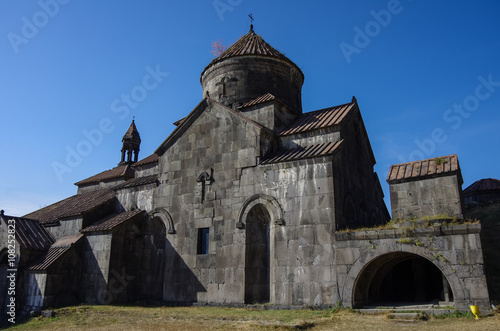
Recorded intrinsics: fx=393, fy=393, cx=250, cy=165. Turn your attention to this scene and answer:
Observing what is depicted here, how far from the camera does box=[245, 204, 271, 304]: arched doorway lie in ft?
38.8

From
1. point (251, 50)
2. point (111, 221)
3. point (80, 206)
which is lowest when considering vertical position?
point (111, 221)

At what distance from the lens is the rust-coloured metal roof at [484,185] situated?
2136 centimetres

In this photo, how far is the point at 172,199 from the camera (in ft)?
46.2

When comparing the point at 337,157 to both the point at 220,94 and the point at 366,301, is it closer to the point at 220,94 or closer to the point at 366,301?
the point at 366,301

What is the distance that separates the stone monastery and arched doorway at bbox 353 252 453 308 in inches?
1.7

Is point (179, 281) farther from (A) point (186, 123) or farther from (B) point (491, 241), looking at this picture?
(B) point (491, 241)

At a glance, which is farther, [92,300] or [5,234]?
[5,234]

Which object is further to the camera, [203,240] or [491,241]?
[491,241]

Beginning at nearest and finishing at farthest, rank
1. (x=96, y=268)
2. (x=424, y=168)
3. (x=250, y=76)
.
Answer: (x=424, y=168)
(x=96, y=268)
(x=250, y=76)

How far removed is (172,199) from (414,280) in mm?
8754

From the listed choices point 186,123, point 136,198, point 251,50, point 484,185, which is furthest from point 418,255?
point 484,185

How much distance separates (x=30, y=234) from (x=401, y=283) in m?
14.2

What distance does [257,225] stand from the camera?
1248 cm

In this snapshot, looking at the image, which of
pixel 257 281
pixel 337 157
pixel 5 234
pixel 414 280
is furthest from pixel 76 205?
pixel 414 280
